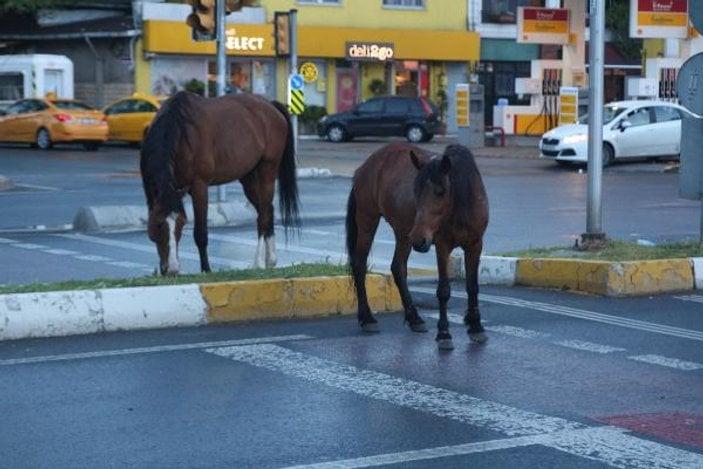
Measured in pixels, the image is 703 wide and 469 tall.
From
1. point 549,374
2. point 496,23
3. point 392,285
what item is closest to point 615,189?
point 392,285

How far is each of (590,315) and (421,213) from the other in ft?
8.69

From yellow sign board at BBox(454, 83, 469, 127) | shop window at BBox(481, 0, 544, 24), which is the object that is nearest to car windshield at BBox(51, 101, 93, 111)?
yellow sign board at BBox(454, 83, 469, 127)

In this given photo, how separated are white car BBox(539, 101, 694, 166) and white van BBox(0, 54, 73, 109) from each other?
1901cm

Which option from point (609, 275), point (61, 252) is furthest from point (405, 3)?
point (609, 275)

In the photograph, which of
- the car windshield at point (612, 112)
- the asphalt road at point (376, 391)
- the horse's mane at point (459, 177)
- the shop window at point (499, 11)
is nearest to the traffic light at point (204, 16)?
the asphalt road at point (376, 391)

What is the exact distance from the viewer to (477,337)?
10.3 metres

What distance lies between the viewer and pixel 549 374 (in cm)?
922

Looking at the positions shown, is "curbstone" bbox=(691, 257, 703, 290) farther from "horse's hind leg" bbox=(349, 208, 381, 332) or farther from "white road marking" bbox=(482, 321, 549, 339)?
"horse's hind leg" bbox=(349, 208, 381, 332)

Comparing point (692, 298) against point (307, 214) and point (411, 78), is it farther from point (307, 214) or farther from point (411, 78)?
point (411, 78)

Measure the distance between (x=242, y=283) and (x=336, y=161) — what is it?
26715 mm

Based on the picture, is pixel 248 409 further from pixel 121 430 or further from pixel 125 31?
pixel 125 31

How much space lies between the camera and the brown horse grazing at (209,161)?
12.3 metres

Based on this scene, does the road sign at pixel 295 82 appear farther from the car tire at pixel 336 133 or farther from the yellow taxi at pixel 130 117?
the car tire at pixel 336 133

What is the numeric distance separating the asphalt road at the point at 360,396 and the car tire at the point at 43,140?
3173 centimetres
